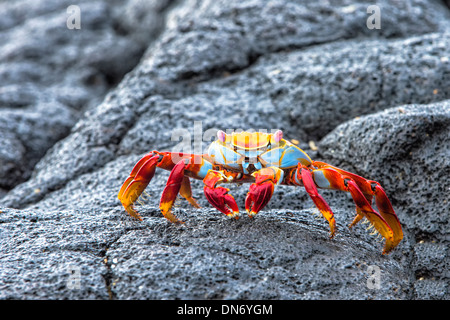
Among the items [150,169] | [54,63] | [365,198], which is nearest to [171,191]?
[150,169]

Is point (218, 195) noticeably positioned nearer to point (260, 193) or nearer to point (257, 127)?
point (260, 193)

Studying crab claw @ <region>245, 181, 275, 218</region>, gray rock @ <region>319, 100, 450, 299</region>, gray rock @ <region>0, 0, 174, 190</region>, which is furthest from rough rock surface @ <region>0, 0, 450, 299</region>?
crab claw @ <region>245, 181, 275, 218</region>

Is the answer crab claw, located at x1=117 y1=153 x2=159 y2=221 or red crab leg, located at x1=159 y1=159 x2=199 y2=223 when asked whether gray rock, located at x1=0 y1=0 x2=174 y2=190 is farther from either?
red crab leg, located at x1=159 y1=159 x2=199 y2=223

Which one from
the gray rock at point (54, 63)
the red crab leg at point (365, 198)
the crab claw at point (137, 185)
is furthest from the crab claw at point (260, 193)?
the gray rock at point (54, 63)

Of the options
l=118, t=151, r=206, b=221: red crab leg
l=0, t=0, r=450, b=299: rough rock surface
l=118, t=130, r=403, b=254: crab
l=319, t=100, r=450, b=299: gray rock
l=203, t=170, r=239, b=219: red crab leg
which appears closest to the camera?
l=0, t=0, r=450, b=299: rough rock surface

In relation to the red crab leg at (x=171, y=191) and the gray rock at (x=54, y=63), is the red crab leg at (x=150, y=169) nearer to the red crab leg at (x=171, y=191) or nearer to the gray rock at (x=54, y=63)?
the red crab leg at (x=171, y=191)
